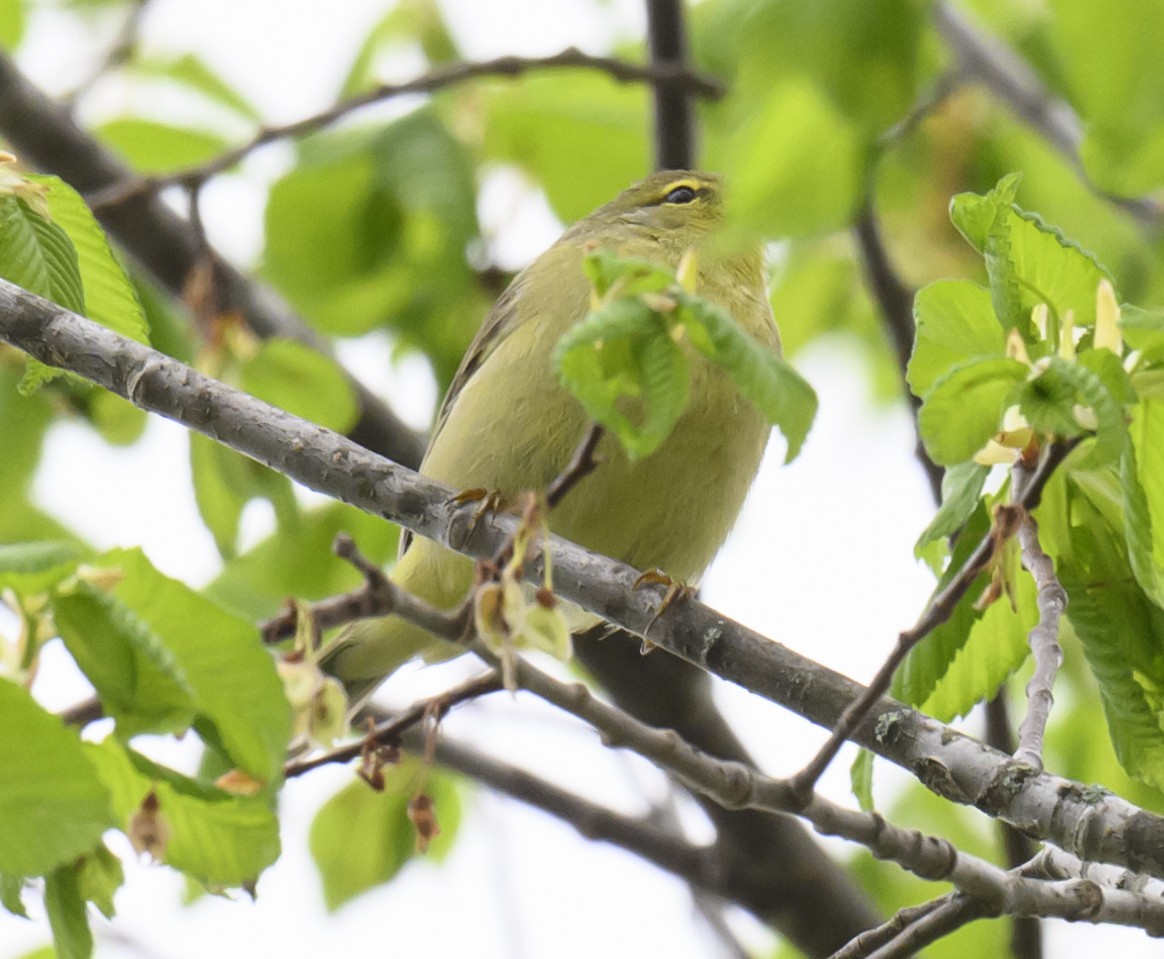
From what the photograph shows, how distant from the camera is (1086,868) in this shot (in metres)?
2.72

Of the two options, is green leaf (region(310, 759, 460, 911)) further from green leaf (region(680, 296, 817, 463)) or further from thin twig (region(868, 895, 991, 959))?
green leaf (region(680, 296, 817, 463))

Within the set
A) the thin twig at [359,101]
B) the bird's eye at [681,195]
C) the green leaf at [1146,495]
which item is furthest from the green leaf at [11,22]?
the green leaf at [1146,495]

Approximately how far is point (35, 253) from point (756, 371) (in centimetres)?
130

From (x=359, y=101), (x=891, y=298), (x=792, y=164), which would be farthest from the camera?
(x=891, y=298)

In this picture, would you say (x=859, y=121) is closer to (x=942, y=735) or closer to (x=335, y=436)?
(x=942, y=735)

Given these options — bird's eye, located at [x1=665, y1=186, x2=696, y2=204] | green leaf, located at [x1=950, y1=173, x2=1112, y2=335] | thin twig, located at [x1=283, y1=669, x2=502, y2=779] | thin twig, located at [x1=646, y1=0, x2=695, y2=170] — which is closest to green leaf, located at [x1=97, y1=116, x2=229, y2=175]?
thin twig, located at [x1=646, y1=0, x2=695, y2=170]

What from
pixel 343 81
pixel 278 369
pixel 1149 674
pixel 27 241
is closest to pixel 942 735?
pixel 1149 674

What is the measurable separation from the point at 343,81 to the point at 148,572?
3.30 meters

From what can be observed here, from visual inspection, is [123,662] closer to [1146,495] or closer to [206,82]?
[1146,495]

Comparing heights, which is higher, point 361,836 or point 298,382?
point 298,382

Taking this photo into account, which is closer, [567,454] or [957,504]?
[957,504]

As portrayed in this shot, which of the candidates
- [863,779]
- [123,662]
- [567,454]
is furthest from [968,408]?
[567,454]

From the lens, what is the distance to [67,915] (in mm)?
2307

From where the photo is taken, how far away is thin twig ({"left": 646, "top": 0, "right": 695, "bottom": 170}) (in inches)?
189
